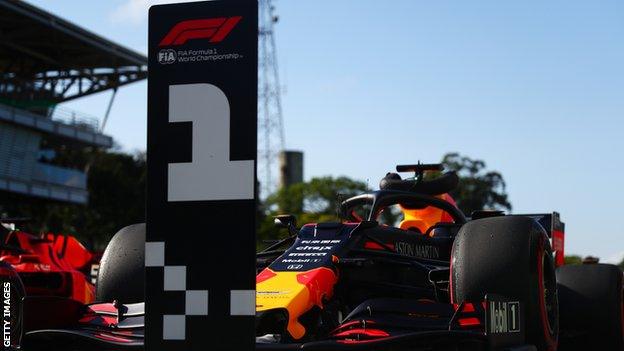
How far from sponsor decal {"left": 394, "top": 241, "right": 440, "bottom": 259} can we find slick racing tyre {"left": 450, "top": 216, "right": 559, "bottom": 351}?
36.9 inches

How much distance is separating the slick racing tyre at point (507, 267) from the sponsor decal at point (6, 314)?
2.46 m

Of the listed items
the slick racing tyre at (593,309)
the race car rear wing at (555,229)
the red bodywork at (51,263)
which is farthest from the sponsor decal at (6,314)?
the race car rear wing at (555,229)

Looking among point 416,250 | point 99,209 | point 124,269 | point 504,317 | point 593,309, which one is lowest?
point 593,309

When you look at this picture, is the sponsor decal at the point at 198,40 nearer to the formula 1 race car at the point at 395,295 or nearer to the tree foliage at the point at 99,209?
the formula 1 race car at the point at 395,295

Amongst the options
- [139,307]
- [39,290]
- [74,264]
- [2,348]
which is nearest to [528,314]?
[139,307]

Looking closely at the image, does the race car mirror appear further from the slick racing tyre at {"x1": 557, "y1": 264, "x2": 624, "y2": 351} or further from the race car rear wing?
the race car rear wing

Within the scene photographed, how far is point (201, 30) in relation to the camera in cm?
334

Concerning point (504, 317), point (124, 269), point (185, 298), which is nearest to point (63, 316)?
point (124, 269)

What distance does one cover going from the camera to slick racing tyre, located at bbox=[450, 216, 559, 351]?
5676mm

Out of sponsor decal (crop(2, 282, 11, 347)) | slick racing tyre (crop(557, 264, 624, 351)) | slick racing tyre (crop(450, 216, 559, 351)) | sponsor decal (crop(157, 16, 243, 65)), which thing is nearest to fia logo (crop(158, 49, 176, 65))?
sponsor decal (crop(157, 16, 243, 65))

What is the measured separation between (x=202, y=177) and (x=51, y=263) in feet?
28.1

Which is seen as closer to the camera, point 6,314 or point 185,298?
point 185,298

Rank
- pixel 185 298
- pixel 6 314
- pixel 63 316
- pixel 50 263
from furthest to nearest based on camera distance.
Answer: pixel 50 263
pixel 63 316
pixel 6 314
pixel 185 298

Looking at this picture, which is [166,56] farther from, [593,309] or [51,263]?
[51,263]
